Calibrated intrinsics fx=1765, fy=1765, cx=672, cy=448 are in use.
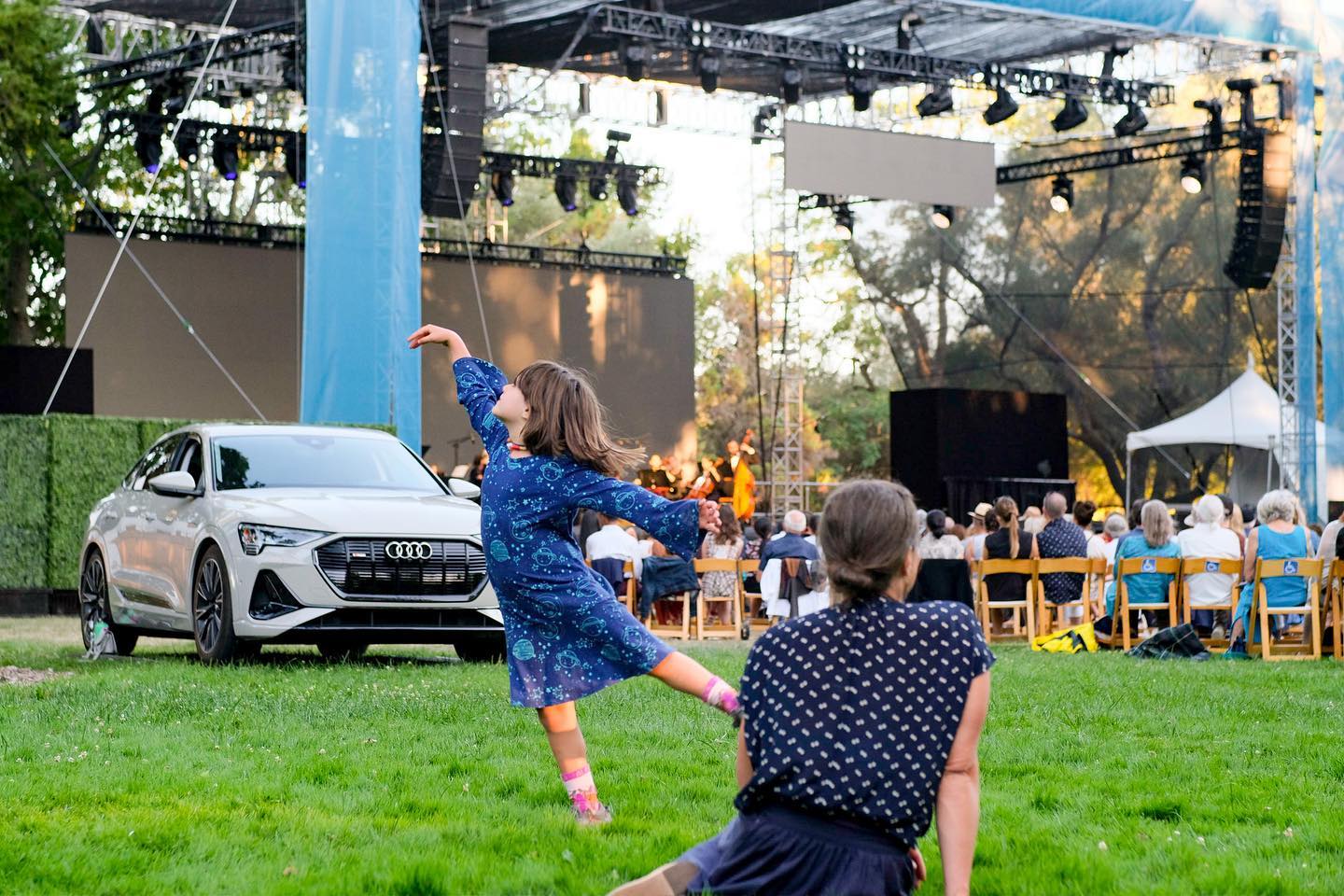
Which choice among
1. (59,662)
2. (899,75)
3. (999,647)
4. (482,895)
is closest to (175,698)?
(59,662)

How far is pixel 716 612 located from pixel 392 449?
6.15 m

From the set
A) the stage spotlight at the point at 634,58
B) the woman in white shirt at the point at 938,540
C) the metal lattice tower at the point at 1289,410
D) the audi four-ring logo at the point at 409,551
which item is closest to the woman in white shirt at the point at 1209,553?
the woman in white shirt at the point at 938,540

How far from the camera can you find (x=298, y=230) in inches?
1153

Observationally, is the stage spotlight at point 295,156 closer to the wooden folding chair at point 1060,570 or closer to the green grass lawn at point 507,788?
the wooden folding chair at point 1060,570

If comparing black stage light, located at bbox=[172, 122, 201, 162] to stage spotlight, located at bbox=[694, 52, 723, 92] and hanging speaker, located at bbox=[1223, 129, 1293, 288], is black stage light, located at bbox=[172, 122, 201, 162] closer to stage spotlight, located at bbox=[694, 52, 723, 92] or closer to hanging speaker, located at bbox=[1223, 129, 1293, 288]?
stage spotlight, located at bbox=[694, 52, 723, 92]

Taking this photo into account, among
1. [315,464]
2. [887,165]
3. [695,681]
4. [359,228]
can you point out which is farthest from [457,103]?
[695,681]

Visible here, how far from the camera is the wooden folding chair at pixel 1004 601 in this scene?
14.4 m

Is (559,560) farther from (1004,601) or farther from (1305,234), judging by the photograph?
(1305,234)

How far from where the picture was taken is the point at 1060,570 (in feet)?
46.8

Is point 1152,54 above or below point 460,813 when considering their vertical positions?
above

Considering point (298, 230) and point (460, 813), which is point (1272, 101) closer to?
point (298, 230)

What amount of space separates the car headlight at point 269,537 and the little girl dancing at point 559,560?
5282 millimetres

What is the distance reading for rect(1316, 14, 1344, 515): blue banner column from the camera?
21344 mm

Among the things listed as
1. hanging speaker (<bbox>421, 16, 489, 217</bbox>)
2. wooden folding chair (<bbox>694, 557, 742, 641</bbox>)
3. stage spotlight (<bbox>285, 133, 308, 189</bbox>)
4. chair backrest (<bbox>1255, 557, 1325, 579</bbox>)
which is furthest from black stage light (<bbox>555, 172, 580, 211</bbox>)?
chair backrest (<bbox>1255, 557, 1325, 579</bbox>)
